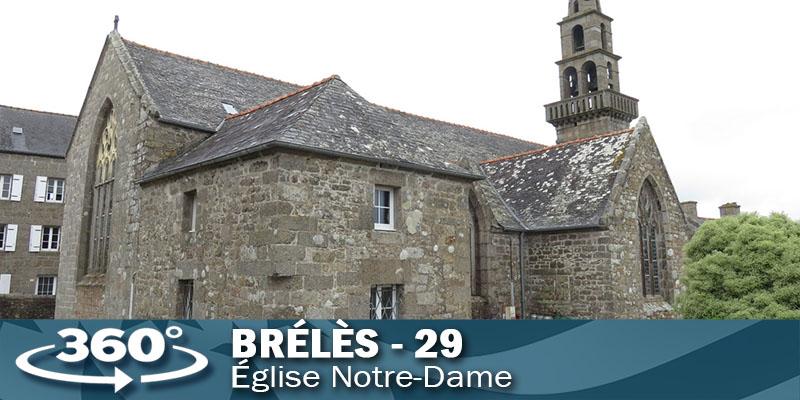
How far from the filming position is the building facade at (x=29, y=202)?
2795cm

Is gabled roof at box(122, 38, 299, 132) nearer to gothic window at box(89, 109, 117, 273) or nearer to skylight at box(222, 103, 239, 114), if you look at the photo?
skylight at box(222, 103, 239, 114)

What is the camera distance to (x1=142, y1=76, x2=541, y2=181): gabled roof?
992 centimetres

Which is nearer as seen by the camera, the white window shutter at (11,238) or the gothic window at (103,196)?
the gothic window at (103,196)

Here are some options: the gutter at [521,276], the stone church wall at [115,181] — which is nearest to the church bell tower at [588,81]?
the gutter at [521,276]

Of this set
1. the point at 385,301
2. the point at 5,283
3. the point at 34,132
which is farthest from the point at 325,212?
the point at 34,132

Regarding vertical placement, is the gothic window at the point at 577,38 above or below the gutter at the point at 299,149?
above

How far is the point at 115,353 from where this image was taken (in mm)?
6074

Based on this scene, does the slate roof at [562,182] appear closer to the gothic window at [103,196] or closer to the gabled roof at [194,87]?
the gabled roof at [194,87]

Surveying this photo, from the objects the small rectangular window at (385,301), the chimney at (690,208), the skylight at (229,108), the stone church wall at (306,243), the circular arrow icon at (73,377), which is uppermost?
the skylight at (229,108)

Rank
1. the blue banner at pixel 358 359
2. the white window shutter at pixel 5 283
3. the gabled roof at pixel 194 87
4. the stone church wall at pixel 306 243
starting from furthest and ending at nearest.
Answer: the white window shutter at pixel 5 283, the gabled roof at pixel 194 87, the stone church wall at pixel 306 243, the blue banner at pixel 358 359

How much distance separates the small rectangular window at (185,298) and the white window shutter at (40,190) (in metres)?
22.2

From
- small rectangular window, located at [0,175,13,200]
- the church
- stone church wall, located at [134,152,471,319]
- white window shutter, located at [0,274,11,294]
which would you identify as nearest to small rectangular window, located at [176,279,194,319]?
the church

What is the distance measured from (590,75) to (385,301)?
793 inches

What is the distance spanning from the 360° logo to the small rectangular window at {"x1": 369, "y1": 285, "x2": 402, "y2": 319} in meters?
4.72
